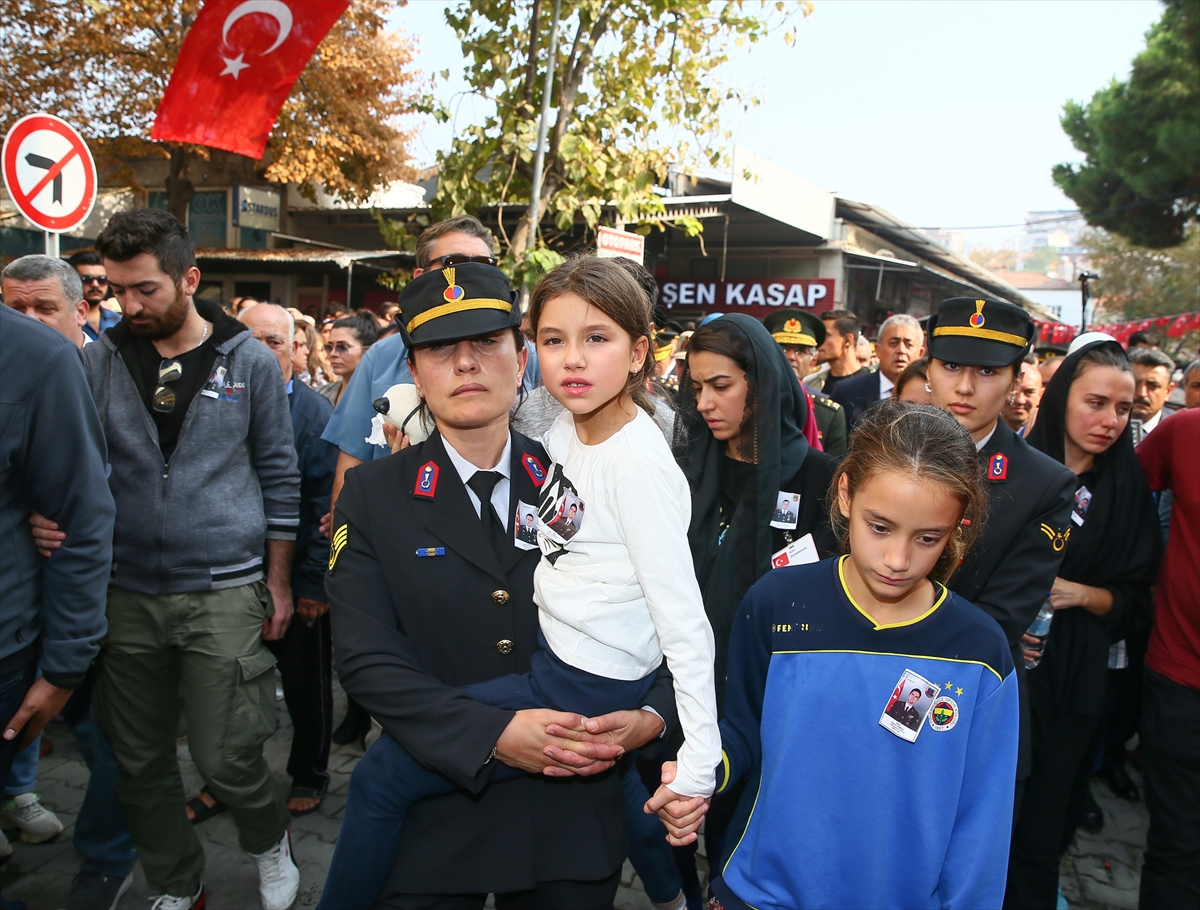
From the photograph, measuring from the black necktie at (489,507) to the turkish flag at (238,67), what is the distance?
4713 mm

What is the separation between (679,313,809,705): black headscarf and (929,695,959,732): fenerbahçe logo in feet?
2.77

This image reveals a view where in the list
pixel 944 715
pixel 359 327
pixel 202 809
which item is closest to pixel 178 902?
pixel 202 809

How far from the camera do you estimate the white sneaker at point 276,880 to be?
3064 millimetres

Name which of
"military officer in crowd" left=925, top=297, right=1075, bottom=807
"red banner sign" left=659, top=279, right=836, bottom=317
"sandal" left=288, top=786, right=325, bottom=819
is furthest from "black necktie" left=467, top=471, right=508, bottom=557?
"red banner sign" left=659, top=279, right=836, bottom=317

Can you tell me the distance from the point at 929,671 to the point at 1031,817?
151 cm

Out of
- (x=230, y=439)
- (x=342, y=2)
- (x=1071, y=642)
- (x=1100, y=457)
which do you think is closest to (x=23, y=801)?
(x=230, y=439)

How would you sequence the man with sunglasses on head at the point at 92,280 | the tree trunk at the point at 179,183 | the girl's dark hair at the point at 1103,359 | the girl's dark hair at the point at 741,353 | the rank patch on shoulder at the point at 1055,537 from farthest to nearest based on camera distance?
the tree trunk at the point at 179,183, the man with sunglasses on head at the point at 92,280, the girl's dark hair at the point at 1103,359, the girl's dark hair at the point at 741,353, the rank patch on shoulder at the point at 1055,537

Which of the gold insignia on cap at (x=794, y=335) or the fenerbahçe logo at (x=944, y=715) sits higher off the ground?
the gold insignia on cap at (x=794, y=335)

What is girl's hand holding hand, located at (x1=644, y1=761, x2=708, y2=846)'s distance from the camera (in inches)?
69.3

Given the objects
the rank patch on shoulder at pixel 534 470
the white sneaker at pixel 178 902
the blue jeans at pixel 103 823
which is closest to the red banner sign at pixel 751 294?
the blue jeans at pixel 103 823

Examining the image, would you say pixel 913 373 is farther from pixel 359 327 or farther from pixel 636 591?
pixel 359 327

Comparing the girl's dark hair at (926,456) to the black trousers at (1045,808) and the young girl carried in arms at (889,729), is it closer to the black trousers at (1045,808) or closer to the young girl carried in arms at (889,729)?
the young girl carried in arms at (889,729)

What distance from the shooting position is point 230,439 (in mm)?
3021

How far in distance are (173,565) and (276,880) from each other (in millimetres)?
1254
